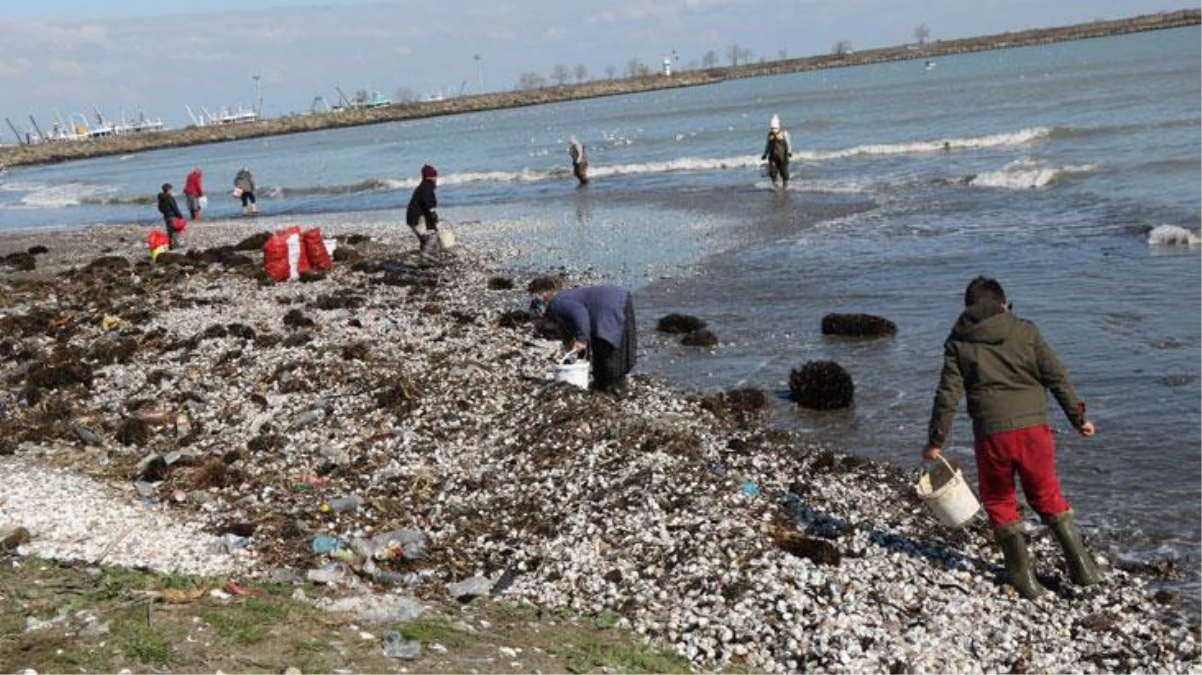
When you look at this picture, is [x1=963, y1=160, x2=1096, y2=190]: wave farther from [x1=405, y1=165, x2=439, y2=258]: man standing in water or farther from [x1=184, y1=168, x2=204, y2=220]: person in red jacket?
[x1=184, y1=168, x2=204, y2=220]: person in red jacket

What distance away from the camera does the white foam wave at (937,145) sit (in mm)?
44222

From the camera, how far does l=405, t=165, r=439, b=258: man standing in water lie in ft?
78.4

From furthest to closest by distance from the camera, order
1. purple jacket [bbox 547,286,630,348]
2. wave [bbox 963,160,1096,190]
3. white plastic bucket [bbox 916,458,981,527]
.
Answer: wave [bbox 963,160,1096,190] < purple jacket [bbox 547,286,630,348] < white plastic bucket [bbox 916,458,981,527]

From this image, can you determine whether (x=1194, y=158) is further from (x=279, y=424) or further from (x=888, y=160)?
(x=279, y=424)

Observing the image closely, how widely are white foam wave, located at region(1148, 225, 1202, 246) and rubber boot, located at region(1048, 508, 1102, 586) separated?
1459 cm

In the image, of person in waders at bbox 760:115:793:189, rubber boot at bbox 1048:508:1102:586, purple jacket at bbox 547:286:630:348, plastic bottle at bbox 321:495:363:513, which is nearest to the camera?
rubber boot at bbox 1048:508:1102:586

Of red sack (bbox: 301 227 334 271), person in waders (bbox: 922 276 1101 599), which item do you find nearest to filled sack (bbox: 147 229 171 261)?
red sack (bbox: 301 227 334 271)

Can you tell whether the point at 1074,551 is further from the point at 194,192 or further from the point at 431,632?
the point at 194,192

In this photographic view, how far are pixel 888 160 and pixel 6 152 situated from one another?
516 ft

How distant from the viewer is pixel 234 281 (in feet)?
77.8

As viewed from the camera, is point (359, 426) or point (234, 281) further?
point (234, 281)

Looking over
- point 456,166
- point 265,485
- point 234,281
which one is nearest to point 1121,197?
point 234,281

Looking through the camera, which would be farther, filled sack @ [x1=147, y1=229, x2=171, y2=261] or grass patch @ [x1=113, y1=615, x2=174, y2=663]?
filled sack @ [x1=147, y1=229, x2=171, y2=261]

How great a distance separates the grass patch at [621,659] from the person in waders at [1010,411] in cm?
250
